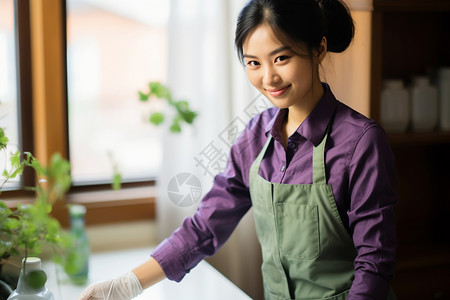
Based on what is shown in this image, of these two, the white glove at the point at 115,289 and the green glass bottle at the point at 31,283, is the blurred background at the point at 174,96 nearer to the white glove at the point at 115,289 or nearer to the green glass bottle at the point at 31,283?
the white glove at the point at 115,289

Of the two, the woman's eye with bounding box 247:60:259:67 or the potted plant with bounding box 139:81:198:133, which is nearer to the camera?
the woman's eye with bounding box 247:60:259:67

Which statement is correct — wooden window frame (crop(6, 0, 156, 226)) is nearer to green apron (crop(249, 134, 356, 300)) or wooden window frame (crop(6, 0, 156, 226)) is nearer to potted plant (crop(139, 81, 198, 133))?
potted plant (crop(139, 81, 198, 133))

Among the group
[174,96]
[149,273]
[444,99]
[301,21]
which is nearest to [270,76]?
[301,21]

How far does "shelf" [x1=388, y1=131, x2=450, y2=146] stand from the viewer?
1.81 metres

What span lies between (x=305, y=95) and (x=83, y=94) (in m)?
1.04

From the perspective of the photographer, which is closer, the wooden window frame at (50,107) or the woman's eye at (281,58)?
the woman's eye at (281,58)

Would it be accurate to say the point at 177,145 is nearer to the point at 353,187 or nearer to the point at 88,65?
the point at 88,65

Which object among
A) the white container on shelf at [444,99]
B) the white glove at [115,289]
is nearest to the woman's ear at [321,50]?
the white glove at [115,289]

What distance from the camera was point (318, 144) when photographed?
4.41ft

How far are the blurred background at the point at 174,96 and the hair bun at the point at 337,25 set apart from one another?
36 cm

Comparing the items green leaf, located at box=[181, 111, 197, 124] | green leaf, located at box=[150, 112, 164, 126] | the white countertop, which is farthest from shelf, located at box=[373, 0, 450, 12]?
the white countertop

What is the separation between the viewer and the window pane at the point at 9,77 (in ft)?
6.38

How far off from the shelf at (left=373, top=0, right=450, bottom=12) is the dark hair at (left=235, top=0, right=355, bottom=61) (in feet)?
1.34

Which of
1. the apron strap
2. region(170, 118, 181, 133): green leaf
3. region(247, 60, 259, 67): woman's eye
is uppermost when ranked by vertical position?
region(247, 60, 259, 67): woman's eye
